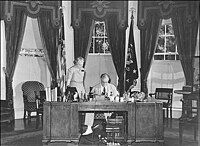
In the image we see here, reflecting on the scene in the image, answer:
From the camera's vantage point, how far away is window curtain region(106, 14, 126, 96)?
10.2 metres

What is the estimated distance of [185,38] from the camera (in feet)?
31.4

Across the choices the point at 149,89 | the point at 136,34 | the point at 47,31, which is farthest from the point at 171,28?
the point at 47,31

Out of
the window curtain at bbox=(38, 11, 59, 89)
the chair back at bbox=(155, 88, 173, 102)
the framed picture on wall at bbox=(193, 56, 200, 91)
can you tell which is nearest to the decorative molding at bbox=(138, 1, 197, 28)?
the framed picture on wall at bbox=(193, 56, 200, 91)

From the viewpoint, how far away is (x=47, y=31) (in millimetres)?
9922

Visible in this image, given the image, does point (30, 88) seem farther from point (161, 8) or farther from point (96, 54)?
point (161, 8)

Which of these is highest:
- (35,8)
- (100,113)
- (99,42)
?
(35,8)

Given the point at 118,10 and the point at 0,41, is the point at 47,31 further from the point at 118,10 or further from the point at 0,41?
the point at 118,10

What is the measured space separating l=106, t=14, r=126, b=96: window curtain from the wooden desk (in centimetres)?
353

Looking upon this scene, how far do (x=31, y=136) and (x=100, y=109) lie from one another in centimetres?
173

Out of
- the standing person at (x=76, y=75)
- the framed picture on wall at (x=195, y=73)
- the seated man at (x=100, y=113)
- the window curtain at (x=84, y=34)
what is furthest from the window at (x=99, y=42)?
the seated man at (x=100, y=113)

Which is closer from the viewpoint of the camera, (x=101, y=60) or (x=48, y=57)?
(x=48, y=57)

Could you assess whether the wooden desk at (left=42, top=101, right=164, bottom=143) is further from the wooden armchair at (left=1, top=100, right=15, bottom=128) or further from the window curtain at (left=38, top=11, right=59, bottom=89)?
the window curtain at (left=38, top=11, right=59, bottom=89)

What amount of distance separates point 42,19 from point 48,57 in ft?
3.38

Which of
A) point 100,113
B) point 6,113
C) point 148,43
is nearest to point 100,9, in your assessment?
point 148,43
